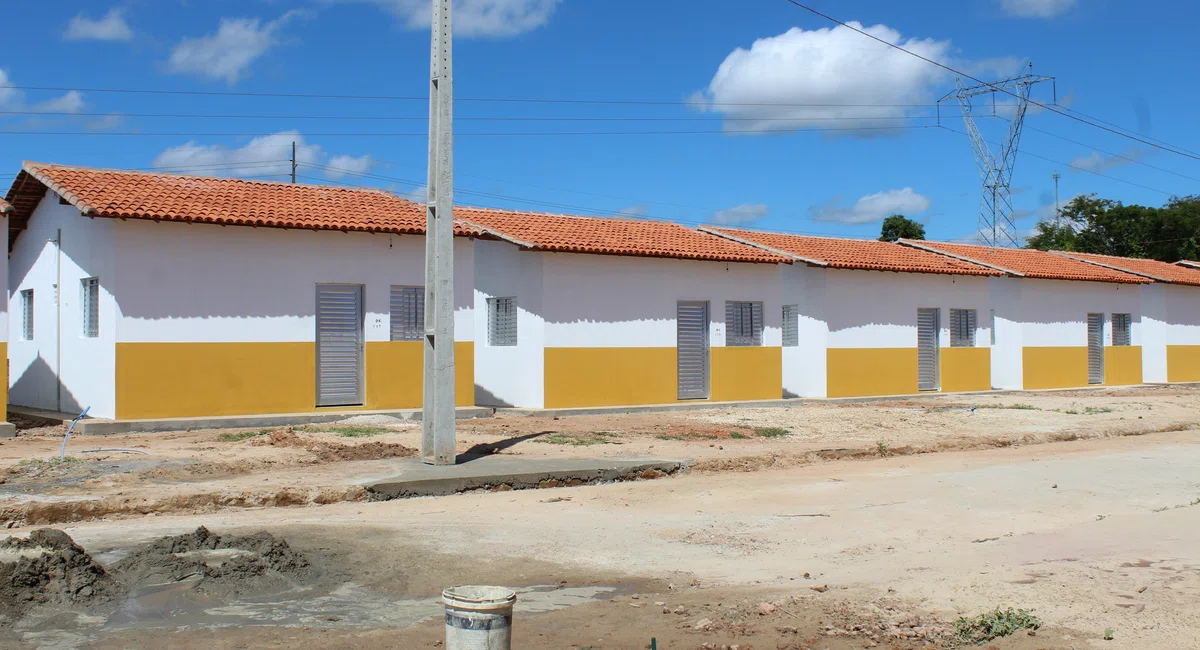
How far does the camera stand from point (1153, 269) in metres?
35.5

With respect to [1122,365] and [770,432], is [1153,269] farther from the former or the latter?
[770,432]

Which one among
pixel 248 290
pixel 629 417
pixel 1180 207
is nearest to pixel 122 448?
pixel 248 290

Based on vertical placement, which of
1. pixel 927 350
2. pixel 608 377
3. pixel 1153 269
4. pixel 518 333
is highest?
pixel 1153 269

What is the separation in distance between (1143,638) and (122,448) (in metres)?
12.1

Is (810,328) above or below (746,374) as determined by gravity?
above

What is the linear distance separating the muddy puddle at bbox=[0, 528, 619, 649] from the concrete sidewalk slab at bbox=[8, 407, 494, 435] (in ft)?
29.2

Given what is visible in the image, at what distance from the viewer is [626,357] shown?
21.0 metres

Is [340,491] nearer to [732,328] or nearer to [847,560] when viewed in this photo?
[847,560]

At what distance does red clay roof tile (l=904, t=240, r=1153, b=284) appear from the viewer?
29236 millimetres

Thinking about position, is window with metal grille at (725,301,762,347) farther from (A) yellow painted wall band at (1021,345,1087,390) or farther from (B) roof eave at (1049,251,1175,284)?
(B) roof eave at (1049,251,1175,284)

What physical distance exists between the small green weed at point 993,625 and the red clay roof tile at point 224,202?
13.6 m

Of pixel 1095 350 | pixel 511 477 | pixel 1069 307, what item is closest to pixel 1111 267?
pixel 1095 350

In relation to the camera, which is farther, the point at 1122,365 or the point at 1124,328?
the point at 1124,328

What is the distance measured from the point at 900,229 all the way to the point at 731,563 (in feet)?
181
